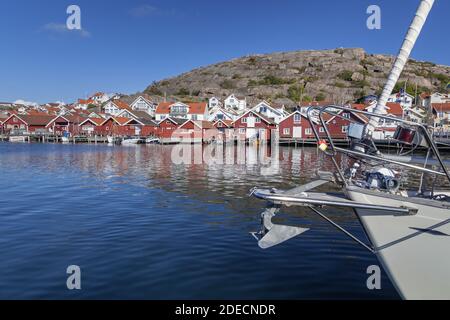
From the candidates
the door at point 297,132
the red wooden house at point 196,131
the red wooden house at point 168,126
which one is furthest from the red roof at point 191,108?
the door at point 297,132

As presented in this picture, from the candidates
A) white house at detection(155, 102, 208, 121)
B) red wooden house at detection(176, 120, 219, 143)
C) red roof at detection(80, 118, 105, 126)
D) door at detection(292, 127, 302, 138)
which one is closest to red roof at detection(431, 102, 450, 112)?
door at detection(292, 127, 302, 138)

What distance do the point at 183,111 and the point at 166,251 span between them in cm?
8272

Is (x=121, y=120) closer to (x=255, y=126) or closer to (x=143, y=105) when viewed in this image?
(x=143, y=105)

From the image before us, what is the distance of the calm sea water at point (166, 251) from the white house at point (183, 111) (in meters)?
74.2

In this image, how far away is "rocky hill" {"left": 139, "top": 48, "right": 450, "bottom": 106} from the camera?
122938mm

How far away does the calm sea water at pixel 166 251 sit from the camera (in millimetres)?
7168

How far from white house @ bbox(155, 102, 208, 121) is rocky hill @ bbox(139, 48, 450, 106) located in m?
33.4

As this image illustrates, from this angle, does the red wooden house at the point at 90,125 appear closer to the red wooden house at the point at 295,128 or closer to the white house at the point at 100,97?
the red wooden house at the point at 295,128

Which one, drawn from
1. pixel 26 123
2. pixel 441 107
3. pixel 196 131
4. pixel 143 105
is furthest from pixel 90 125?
pixel 441 107

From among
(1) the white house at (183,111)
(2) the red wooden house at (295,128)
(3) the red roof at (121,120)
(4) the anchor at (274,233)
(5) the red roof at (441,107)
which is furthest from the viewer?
(1) the white house at (183,111)

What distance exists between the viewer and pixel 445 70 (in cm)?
13825

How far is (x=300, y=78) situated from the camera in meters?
136
